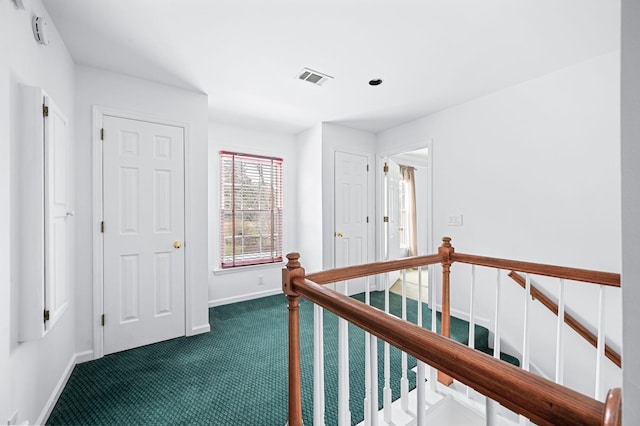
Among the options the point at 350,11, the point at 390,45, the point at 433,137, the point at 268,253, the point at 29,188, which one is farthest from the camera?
the point at 268,253

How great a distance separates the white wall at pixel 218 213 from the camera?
12.4 feet

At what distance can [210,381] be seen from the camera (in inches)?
81.5

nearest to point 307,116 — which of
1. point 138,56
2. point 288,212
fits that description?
point 288,212

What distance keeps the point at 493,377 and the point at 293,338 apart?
92cm

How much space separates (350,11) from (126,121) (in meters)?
2.05

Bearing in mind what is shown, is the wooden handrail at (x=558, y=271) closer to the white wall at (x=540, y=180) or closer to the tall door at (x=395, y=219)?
the white wall at (x=540, y=180)

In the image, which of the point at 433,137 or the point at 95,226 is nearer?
the point at 95,226

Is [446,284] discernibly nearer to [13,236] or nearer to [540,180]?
[540,180]

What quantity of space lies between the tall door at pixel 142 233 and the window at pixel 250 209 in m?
1.09

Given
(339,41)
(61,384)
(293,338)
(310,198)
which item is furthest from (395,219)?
(61,384)

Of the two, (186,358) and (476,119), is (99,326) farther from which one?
(476,119)

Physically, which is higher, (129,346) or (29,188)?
(29,188)

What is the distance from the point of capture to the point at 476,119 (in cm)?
305

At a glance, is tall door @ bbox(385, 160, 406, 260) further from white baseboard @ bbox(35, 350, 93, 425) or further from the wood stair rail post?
white baseboard @ bbox(35, 350, 93, 425)
